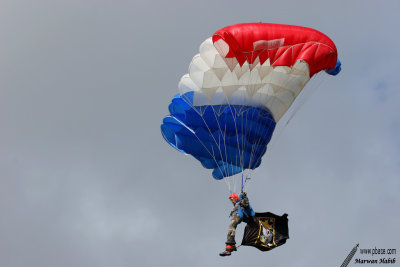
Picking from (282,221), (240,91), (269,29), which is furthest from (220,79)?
(282,221)

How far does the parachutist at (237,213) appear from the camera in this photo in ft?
73.2

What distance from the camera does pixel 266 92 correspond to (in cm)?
2408

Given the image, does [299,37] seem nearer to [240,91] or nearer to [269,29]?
[269,29]

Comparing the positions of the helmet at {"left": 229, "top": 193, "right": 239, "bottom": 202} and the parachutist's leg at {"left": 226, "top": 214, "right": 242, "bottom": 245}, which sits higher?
the helmet at {"left": 229, "top": 193, "right": 239, "bottom": 202}

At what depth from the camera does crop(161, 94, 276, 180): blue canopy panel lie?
24922mm

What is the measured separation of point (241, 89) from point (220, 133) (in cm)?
223

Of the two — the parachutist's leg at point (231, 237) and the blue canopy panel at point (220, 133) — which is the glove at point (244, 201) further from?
the blue canopy panel at point (220, 133)

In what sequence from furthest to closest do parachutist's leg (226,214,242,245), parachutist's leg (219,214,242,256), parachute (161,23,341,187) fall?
parachute (161,23,341,187)
parachutist's leg (226,214,242,245)
parachutist's leg (219,214,242,256)

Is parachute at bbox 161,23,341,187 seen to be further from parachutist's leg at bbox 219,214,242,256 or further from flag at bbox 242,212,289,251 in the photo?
parachutist's leg at bbox 219,214,242,256

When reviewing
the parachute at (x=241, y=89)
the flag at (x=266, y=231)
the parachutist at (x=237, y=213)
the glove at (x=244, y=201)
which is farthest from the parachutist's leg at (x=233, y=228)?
the parachute at (x=241, y=89)

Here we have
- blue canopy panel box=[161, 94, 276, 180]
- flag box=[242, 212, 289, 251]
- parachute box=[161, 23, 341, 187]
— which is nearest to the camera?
flag box=[242, 212, 289, 251]

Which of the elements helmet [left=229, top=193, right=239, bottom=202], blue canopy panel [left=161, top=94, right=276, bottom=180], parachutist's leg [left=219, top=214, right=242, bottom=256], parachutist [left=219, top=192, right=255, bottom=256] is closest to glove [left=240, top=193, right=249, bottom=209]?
parachutist [left=219, top=192, right=255, bottom=256]

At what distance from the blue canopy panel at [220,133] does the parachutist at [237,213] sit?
2.52m

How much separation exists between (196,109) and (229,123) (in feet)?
4.39
